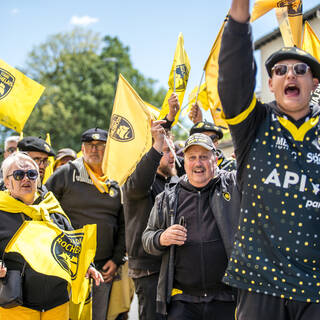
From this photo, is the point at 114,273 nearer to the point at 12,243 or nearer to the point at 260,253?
the point at 12,243

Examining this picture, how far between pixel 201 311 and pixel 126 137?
215cm

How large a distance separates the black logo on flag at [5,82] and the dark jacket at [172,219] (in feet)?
10.2

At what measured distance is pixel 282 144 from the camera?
2.60 meters

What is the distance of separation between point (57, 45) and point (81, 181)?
115 feet

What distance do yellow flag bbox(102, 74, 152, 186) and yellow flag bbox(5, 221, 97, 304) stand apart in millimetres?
788

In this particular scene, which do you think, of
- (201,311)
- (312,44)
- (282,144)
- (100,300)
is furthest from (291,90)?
(100,300)

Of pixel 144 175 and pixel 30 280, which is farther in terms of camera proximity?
pixel 144 175

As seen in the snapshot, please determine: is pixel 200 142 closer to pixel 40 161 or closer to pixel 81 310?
pixel 81 310

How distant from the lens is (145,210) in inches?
195

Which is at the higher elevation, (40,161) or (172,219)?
(40,161)

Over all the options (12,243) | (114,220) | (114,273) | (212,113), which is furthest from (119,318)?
(212,113)

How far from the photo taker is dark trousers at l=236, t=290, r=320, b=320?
2.46 meters

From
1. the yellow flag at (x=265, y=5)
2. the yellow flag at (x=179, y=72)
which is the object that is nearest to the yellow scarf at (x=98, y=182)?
the yellow flag at (x=179, y=72)

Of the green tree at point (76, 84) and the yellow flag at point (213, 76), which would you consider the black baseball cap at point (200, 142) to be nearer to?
the yellow flag at point (213, 76)
